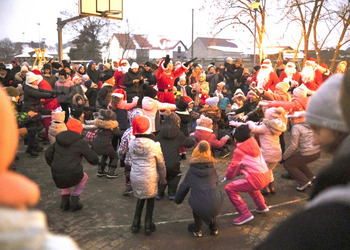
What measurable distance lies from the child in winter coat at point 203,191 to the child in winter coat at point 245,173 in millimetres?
509

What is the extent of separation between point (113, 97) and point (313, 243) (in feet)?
24.1

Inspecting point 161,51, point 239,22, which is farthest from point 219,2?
point 161,51

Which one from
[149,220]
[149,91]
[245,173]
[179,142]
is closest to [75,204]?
[149,220]

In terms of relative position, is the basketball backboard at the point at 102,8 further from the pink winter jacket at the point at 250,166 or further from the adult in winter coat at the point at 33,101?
the pink winter jacket at the point at 250,166

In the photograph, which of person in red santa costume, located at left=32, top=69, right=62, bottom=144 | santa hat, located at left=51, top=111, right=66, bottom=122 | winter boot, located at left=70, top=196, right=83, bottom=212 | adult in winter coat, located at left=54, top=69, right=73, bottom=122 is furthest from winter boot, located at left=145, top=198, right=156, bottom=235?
adult in winter coat, located at left=54, top=69, right=73, bottom=122

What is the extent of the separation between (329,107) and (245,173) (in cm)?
373

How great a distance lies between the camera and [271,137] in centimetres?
615

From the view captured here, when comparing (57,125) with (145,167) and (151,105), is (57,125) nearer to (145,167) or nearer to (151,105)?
(151,105)

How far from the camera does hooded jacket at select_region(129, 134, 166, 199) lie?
4773 millimetres

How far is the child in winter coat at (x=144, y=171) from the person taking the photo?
15.7ft

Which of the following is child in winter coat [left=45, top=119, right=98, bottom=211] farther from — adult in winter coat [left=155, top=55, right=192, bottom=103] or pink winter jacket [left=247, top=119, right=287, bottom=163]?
adult in winter coat [left=155, top=55, right=192, bottom=103]

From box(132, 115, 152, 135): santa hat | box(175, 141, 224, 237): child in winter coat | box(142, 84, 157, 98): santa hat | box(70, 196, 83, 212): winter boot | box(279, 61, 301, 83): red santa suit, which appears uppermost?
box(279, 61, 301, 83): red santa suit

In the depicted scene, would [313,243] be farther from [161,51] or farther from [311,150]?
[161,51]

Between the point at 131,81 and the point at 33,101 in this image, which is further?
the point at 131,81
